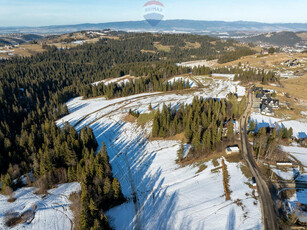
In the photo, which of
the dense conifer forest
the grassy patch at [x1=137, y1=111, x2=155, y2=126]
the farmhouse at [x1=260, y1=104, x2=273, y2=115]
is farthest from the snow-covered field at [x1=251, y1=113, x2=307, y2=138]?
the grassy patch at [x1=137, y1=111, x2=155, y2=126]

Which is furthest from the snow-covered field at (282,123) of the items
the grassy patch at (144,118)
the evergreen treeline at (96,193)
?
the evergreen treeline at (96,193)

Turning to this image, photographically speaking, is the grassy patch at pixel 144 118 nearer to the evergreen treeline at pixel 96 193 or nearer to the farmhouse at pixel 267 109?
the evergreen treeline at pixel 96 193

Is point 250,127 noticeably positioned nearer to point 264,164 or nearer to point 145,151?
point 264,164

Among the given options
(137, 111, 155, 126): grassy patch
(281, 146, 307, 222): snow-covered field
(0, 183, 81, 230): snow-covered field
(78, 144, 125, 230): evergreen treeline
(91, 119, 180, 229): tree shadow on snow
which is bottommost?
(0, 183, 81, 230): snow-covered field

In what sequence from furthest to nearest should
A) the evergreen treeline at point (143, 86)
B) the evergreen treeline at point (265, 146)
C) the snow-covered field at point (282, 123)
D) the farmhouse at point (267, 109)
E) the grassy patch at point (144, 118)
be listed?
the evergreen treeline at point (143, 86), the grassy patch at point (144, 118), the farmhouse at point (267, 109), the snow-covered field at point (282, 123), the evergreen treeline at point (265, 146)

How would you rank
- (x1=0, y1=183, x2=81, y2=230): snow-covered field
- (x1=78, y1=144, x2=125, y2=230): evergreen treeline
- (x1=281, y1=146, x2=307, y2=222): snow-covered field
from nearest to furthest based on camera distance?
(x1=78, y1=144, x2=125, y2=230): evergreen treeline, (x1=281, y1=146, x2=307, y2=222): snow-covered field, (x1=0, y1=183, x2=81, y2=230): snow-covered field

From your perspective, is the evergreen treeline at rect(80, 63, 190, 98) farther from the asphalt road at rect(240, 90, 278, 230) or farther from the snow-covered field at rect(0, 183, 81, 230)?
the snow-covered field at rect(0, 183, 81, 230)
